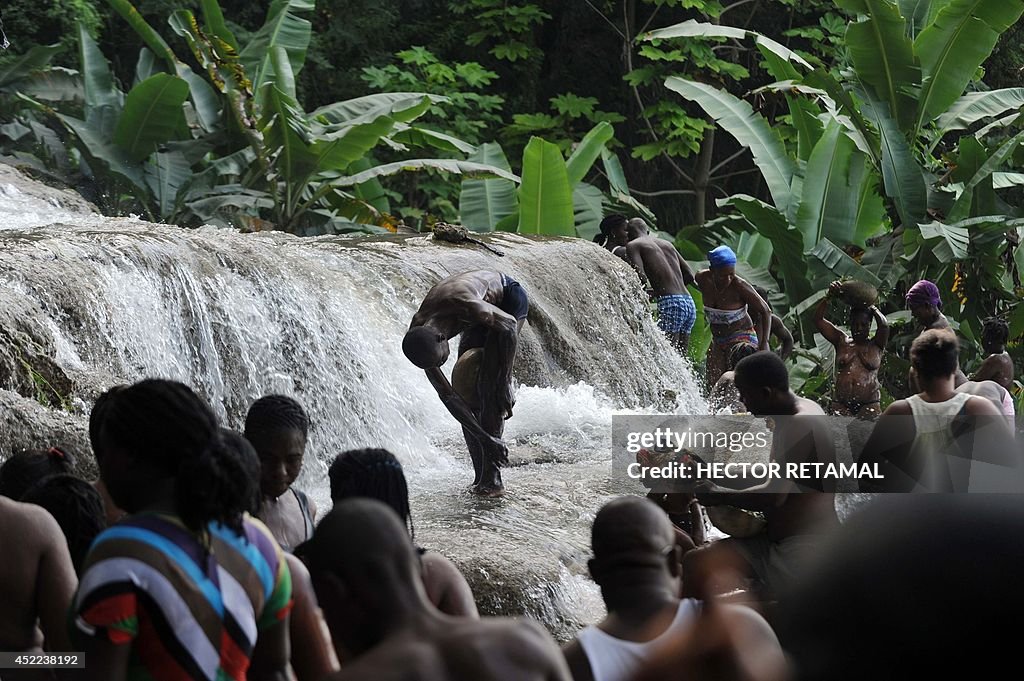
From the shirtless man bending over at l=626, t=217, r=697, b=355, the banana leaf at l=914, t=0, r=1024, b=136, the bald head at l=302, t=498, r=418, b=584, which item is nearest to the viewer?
the bald head at l=302, t=498, r=418, b=584

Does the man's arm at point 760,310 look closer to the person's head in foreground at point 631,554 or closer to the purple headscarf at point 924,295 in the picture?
the purple headscarf at point 924,295

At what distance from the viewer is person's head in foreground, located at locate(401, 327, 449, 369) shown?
23.6ft

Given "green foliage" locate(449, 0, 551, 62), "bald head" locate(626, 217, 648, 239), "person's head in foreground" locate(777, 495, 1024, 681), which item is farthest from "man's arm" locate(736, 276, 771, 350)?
"green foliage" locate(449, 0, 551, 62)

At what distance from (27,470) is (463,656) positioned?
7.24 feet

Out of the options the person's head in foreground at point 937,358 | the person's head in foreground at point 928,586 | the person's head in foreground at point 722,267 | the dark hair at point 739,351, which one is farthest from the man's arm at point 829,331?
the person's head in foreground at point 928,586

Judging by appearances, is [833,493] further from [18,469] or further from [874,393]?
[874,393]

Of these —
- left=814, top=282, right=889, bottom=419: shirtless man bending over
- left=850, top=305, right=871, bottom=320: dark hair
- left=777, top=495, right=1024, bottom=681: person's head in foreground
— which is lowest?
left=814, top=282, right=889, bottom=419: shirtless man bending over

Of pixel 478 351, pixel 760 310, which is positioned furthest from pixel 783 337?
pixel 478 351

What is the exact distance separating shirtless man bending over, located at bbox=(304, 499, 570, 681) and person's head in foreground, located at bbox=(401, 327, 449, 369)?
16.6 feet

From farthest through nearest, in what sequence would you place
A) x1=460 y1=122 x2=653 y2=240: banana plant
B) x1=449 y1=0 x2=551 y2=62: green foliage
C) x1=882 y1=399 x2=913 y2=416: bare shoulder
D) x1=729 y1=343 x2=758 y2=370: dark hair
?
1. x1=449 y1=0 x2=551 y2=62: green foliage
2. x1=460 y1=122 x2=653 y2=240: banana plant
3. x1=729 y1=343 x2=758 y2=370: dark hair
4. x1=882 y1=399 x2=913 y2=416: bare shoulder

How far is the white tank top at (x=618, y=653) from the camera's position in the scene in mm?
2551

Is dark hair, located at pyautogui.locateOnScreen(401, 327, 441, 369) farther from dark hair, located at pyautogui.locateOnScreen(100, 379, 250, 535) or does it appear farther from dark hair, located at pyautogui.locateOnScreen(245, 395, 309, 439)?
dark hair, located at pyautogui.locateOnScreen(100, 379, 250, 535)

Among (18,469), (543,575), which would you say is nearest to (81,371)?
(543,575)

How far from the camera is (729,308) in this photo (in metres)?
11.3
